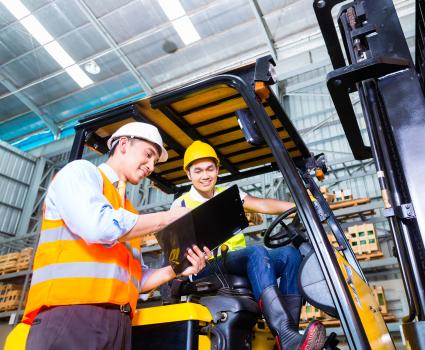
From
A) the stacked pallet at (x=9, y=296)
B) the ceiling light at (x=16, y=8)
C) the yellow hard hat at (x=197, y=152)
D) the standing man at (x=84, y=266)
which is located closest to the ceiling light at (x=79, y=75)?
the ceiling light at (x=16, y=8)

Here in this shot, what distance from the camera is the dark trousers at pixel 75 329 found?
70.3 inches

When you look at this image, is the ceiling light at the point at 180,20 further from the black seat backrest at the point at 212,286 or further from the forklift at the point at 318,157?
the black seat backrest at the point at 212,286

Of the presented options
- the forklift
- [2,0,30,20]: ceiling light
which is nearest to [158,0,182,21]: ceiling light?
[2,0,30,20]: ceiling light

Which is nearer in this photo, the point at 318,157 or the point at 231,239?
the point at 318,157

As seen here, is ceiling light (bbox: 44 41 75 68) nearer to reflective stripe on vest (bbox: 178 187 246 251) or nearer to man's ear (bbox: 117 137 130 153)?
reflective stripe on vest (bbox: 178 187 246 251)

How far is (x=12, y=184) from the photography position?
17969mm

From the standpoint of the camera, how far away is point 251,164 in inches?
154

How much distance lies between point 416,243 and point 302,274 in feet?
2.28

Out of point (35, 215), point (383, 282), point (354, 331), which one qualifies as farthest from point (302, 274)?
point (35, 215)

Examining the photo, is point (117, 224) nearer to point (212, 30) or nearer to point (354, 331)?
point (354, 331)

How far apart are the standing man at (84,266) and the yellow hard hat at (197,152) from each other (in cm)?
125

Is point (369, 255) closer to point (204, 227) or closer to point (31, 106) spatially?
point (204, 227)

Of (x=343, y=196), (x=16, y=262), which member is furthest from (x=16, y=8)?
(x=343, y=196)

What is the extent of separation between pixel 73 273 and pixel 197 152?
1.76 m
